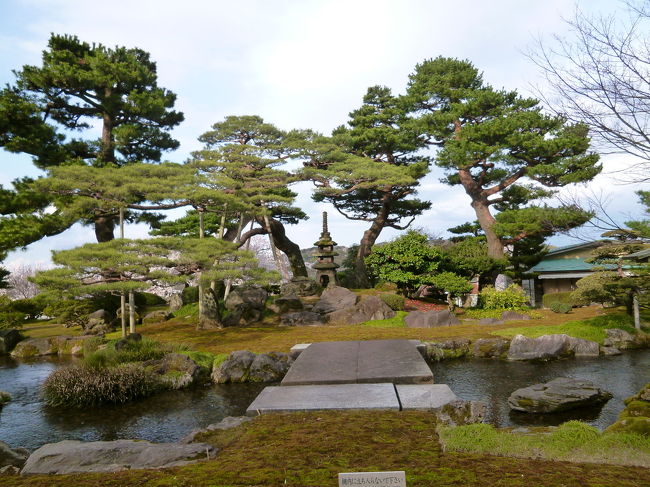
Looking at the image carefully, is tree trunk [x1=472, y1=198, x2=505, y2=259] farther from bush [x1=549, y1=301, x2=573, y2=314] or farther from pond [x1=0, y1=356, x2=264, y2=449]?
pond [x1=0, y1=356, x2=264, y2=449]

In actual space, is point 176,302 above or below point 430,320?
above

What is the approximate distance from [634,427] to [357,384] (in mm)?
3621

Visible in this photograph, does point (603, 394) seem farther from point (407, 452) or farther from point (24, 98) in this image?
point (24, 98)

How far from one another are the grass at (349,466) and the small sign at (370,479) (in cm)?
88

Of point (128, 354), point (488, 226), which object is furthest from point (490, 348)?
point (488, 226)

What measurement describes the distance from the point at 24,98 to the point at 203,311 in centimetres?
1272

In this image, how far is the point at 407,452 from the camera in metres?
4.06

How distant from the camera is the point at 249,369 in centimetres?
980

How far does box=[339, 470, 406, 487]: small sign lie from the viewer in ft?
8.44

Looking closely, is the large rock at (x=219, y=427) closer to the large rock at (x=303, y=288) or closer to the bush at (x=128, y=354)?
the bush at (x=128, y=354)

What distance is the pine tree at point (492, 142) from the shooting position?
2103cm

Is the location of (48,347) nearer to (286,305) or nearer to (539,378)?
(286,305)

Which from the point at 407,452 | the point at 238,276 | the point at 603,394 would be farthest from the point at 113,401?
the point at 603,394

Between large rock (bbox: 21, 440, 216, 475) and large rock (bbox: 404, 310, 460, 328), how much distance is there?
39.9 ft
